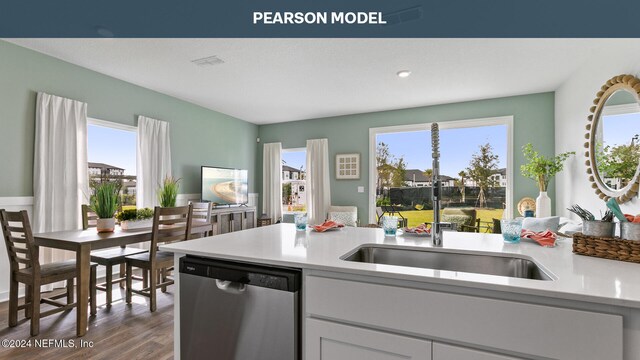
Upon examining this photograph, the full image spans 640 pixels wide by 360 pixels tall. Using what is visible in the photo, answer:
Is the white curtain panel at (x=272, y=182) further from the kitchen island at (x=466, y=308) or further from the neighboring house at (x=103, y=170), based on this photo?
the kitchen island at (x=466, y=308)

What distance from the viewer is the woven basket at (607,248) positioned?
43.6 inches

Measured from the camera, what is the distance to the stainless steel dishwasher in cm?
116

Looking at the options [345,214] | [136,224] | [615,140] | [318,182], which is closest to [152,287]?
[136,224]

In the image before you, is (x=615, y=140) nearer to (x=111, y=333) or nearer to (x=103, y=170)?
(x=111, y=333)

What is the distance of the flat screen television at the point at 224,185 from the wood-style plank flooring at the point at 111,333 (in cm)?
239

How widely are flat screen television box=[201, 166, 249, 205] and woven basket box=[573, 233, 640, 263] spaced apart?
476cm

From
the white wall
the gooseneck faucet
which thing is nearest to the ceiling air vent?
the gooseneck faucet

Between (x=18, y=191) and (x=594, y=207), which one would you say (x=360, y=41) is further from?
(x=18, y=191)

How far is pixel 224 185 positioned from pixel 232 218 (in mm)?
605

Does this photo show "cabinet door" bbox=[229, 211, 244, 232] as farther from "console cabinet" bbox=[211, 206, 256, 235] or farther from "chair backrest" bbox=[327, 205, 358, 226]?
"chair backrest" bbox=[327, 205, 358, 226]

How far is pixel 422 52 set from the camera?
3119 mm

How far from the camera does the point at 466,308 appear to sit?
3.01ft
